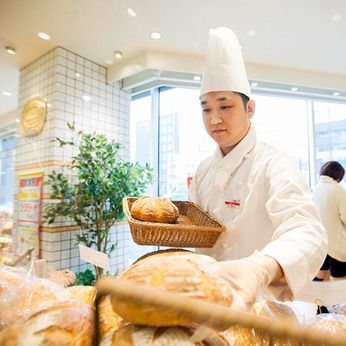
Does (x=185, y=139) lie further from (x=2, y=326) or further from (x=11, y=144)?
(x=2, y=326)

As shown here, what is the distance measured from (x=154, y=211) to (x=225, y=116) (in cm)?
51

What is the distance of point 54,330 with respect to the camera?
339 millimetres

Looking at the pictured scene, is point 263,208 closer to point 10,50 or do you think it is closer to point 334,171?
point 334,171

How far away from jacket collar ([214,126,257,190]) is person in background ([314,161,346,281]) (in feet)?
6.64

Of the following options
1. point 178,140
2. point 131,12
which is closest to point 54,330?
point 131,12

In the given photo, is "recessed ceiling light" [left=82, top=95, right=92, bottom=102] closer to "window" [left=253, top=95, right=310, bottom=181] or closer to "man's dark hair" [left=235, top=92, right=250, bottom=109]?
"window" [left=253, top=95, right=310, bottom=181]

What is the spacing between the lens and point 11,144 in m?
3.79

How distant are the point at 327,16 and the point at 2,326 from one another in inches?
128

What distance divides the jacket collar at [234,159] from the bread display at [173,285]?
31.4 inches

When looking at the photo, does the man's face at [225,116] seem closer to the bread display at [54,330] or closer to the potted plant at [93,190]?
the bread display at [54,330]

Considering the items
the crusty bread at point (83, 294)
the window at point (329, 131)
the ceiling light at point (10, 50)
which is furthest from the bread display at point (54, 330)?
the window at point (329, 131)

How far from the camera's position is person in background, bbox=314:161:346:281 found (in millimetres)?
2710

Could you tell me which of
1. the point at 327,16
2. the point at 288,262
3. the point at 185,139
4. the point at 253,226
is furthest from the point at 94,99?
the point at 288,262

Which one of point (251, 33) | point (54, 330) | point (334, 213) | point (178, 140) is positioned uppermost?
point (251, 33)
